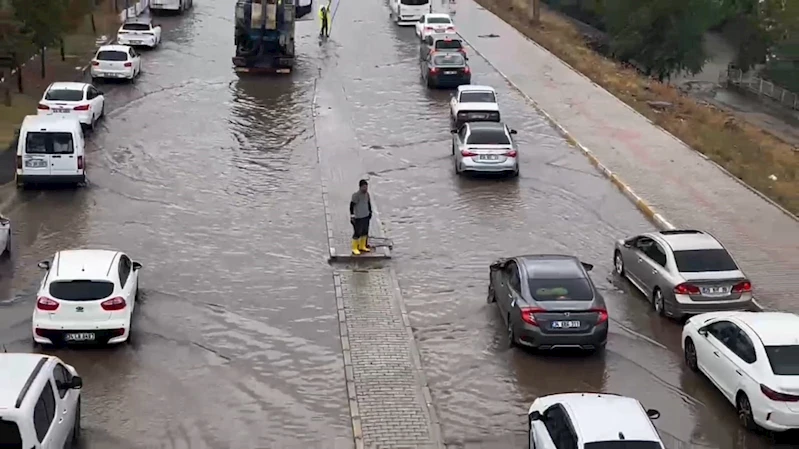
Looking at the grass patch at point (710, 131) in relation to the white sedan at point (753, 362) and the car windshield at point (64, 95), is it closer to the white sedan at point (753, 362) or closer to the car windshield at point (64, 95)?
the white sedan at point (753, 362)

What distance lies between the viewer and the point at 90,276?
17188mm

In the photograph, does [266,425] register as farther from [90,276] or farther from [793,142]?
[793,142]

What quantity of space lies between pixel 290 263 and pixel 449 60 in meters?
20.3

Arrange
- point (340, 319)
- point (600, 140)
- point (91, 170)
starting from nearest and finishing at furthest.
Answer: point (340, 319)
point (91, 170)
point (600, 140)

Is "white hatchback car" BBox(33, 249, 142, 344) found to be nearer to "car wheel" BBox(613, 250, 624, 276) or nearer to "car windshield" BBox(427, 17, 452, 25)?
"car wheel" BBox(613, 250, 624, 276)

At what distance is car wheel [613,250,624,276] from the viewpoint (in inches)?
847

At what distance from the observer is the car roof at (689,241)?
64.1 feet

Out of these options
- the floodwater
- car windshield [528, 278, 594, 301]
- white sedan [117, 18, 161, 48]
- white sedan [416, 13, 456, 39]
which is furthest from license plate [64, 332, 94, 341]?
white sedan [416, 13, 456, 39]

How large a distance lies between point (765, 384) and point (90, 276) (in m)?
10.1

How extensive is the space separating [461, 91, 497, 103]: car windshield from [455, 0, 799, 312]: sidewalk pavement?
90.9 inches

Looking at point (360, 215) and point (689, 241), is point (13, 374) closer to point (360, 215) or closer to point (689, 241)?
point (360, 215)

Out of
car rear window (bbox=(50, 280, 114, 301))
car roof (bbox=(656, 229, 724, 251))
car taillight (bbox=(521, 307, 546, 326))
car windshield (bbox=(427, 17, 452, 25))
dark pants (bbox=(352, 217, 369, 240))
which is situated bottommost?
car windshield (bbox=(427, 17, 452, 25))

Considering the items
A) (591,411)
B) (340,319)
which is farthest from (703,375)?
(340,319)

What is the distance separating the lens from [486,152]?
28406 mm
